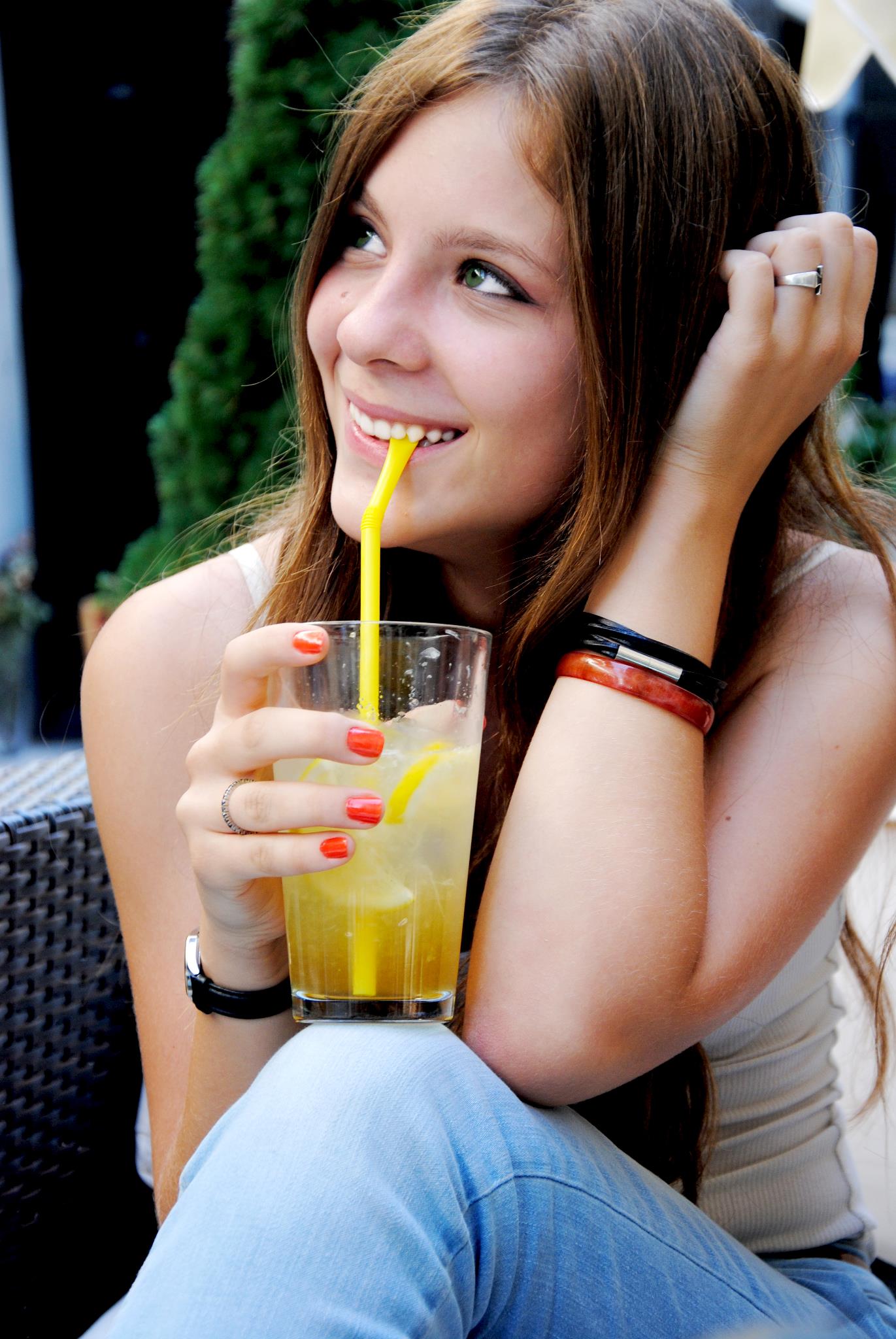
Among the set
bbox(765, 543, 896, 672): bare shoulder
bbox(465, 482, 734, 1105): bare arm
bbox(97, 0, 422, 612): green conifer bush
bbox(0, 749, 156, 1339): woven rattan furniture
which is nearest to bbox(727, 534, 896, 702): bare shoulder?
bbox(765, 543, 896, 672): bare shoulder

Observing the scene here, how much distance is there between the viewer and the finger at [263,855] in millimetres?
1076

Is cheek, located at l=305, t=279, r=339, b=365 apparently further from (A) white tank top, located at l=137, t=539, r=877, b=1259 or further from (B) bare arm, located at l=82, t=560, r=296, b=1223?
(A) white tank top, located at l=137, t=539, r=877, b=1259

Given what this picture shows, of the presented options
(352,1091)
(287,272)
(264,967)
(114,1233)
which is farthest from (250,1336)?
(287,272)

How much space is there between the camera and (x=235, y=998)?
1.27m

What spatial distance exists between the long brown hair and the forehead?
0.02 m

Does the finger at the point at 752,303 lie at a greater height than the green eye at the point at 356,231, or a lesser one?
lesser

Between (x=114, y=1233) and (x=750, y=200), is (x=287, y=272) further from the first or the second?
(x=114, y=1233)

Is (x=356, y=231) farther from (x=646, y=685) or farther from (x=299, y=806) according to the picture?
(x=299, y=806)

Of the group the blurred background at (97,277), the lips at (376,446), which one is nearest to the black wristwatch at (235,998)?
the lips at (376,446)

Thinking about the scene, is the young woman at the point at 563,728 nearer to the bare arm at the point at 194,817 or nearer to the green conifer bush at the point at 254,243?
the bare arm at the point at 194,817

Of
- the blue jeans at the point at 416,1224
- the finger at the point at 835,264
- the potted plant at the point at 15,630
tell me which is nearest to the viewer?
the blue jeans at the point at 416,1224

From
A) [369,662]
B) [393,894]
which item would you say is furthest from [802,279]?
[393,894]

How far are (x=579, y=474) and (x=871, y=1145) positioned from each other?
3.74 ft

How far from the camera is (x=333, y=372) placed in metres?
1.53
